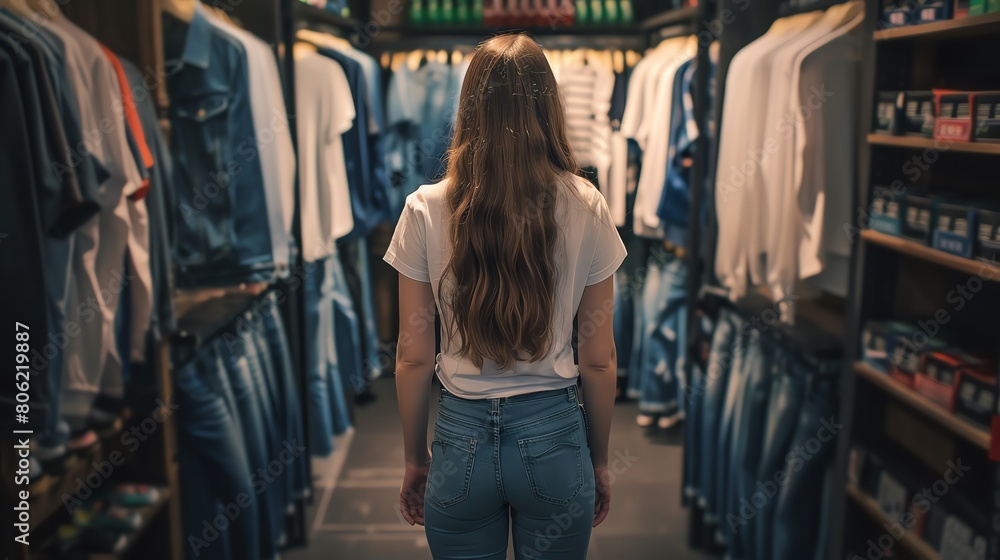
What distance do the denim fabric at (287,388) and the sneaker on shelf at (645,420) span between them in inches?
62.0

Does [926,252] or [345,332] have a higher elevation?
[926,252]

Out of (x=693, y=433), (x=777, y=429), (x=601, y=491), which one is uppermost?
(x=601, y=491)

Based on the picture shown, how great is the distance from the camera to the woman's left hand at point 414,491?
5.49 feet

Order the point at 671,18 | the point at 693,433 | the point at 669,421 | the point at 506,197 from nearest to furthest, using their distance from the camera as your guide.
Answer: the point at 506,197, the point at 693,433, the point at 671,18, the point at 669,421

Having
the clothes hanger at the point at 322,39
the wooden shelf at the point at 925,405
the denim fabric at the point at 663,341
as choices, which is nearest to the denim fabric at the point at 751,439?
the wooden shelf at the point at 925,405

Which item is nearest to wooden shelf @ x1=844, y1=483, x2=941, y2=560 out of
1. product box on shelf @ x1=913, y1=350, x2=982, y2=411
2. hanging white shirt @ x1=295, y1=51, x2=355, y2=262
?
product box on shelf @ x1=913, y1=350, x2=982, y2=411

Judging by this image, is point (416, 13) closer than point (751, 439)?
No

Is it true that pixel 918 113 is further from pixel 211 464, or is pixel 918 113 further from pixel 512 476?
pixel 211 464

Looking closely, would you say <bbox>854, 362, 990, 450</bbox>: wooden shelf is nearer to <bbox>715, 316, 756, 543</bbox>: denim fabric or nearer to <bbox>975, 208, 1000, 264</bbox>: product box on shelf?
<bbox>975, 208, 1000, 264</bbox>: product box on shelf

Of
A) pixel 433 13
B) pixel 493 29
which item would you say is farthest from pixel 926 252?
pixel 433 13

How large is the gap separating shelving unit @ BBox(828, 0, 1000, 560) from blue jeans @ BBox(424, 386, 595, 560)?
0.92 m

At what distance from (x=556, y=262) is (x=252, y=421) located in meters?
1.49

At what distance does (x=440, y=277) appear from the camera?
1.51m

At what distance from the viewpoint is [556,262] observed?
4.90 ft
